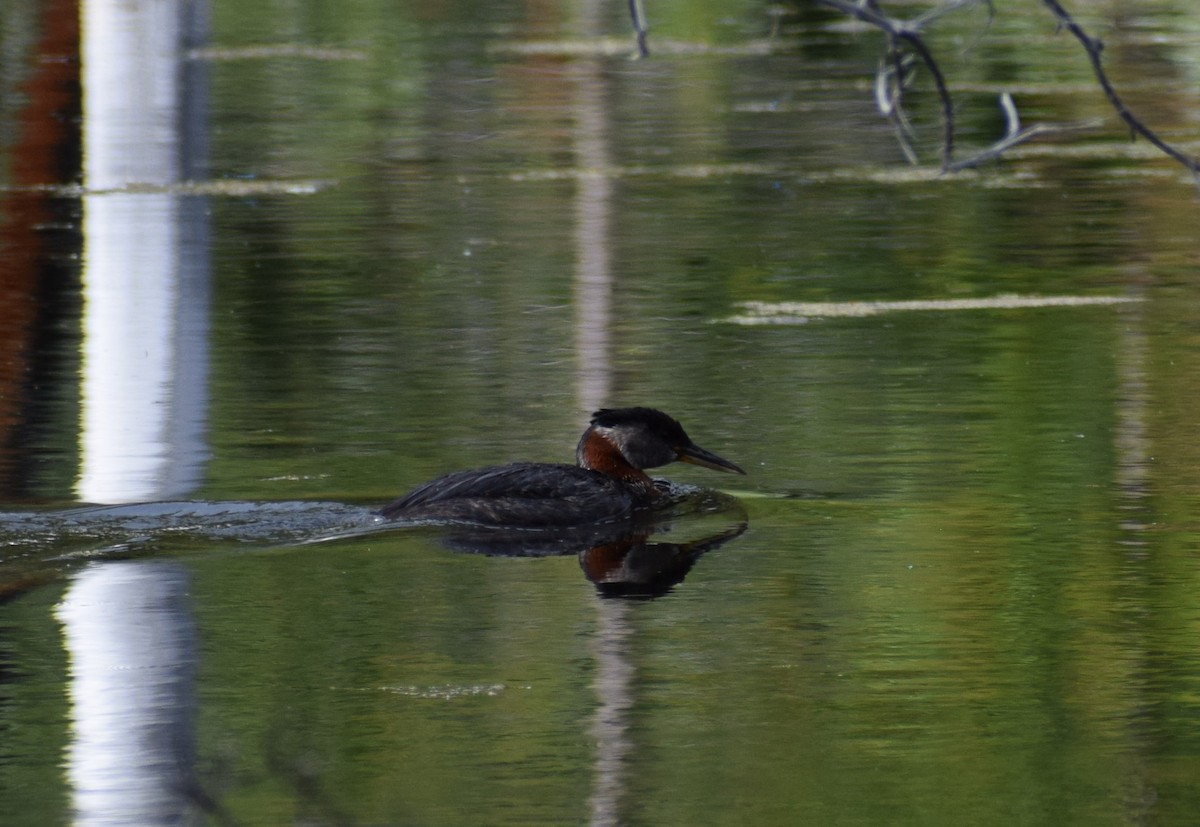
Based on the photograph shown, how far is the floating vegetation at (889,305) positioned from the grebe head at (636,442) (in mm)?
2977

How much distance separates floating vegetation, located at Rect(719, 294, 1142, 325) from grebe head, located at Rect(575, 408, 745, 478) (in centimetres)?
298

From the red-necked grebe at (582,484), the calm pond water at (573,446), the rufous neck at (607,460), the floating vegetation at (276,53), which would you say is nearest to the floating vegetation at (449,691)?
the calm pond water at (573,446)

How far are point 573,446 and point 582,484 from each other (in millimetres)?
837

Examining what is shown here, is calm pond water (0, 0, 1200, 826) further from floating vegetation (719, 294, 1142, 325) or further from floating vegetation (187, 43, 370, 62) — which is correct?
floating vegetation (187, 43, 370, 62)

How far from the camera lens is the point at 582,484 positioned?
29.6ft

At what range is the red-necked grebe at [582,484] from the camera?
8.66m

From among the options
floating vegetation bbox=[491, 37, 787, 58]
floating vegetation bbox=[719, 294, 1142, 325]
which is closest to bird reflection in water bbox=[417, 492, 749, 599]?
floating vegetation bbox=[719, 294, 1142, 325]

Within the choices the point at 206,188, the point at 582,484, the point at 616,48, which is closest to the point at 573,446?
the point at 582,484

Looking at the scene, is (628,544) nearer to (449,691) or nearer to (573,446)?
(573,446)

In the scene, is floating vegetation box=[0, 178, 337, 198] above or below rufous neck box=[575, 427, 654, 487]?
below

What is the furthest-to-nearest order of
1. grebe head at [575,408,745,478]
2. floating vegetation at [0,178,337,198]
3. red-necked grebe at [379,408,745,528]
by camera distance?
floating vegetation at [0,178,337,198]
grebe head at [575,408,745,478]
red-necked grebe at [379,408,745,528]

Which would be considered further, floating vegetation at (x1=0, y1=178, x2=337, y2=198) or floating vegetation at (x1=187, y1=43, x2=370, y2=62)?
floating vegetation at (x1=187, y1=43, x2=370, y2=62)

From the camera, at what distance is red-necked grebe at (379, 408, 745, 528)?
8.66 metres

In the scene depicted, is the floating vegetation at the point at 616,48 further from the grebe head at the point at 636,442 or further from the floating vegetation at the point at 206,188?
the grebe head at the point at 636,442
